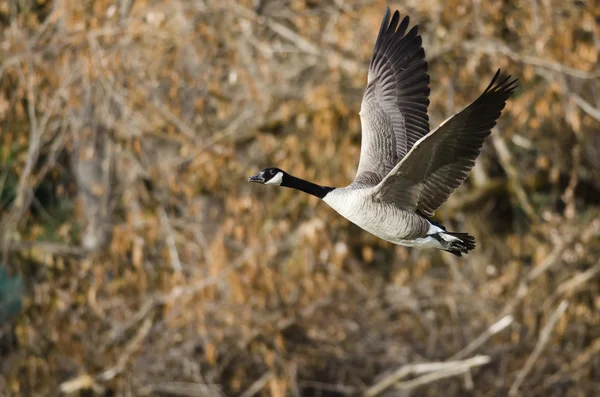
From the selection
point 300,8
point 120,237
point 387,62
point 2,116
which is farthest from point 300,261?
point 387,62

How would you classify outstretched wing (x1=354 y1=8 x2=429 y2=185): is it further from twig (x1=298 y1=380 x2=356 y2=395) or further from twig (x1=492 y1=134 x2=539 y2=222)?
twig (x1=298 y1=380 x2=356 y2=395)

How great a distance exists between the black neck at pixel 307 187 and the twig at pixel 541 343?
386 cm

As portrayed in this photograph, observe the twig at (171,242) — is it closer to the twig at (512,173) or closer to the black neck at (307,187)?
the twig at (512,173)

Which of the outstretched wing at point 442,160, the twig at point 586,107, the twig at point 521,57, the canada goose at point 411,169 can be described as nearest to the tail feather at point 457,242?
the canada goose at point 411,169

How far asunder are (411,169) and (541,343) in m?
→ 4.11

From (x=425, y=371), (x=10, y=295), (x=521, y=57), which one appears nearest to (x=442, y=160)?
(x=521, y=57)

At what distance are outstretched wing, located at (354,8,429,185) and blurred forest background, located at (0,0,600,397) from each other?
7.96ft

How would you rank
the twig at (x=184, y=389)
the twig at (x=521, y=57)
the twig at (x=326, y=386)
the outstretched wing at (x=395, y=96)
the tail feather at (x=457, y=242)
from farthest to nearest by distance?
the twig at (x=326, y=386) → the twig at (x=184, y=389) → the twig at (x=521, y=57) → the outstretched wing at (x=395, y=96) → the tail feather at (x=457, y=242)

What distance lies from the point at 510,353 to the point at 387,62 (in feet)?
11.9

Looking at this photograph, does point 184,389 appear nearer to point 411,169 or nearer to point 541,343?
point 541,343

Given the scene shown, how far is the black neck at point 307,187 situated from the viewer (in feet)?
13.4

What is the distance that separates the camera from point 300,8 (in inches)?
298

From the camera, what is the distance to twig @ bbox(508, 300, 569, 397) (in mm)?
7512

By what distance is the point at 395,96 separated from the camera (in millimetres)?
4836
